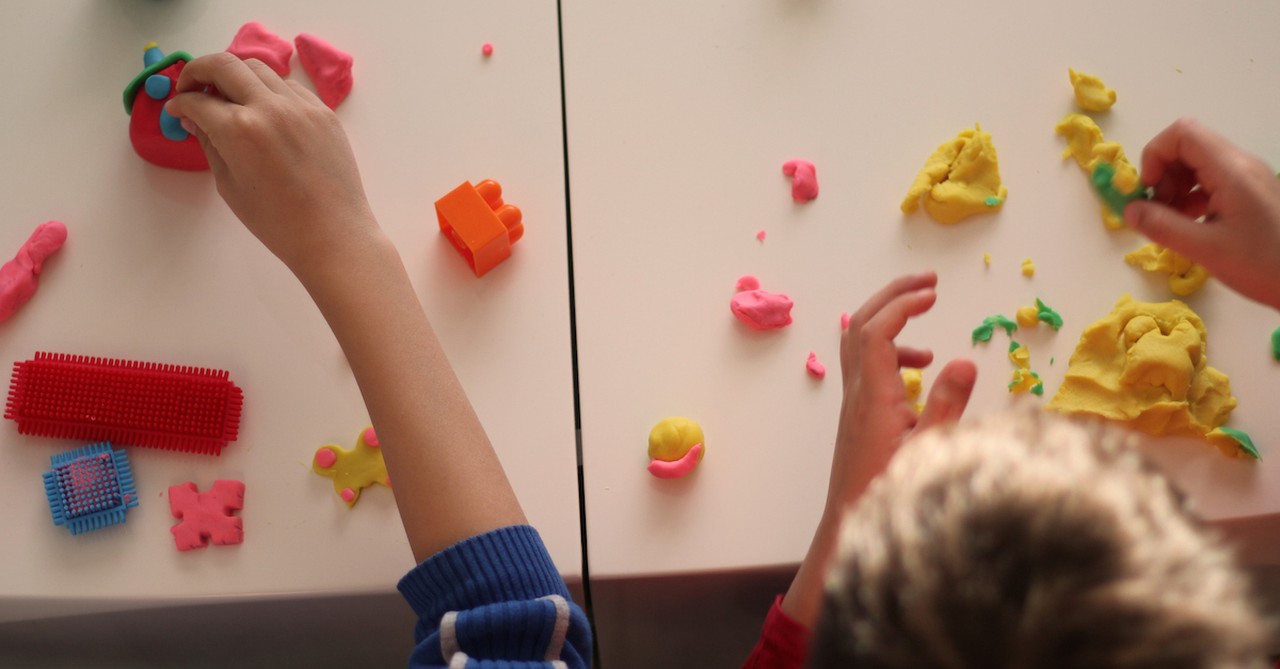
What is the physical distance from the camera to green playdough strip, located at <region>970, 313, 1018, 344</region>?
0.62 metres

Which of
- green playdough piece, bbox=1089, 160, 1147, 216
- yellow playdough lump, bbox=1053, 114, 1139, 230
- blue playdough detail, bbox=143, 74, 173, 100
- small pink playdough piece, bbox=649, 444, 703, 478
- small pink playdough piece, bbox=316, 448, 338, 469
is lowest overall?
small pink playdough piece, bbox=649, 444, 703, 478

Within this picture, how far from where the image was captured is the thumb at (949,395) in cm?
49

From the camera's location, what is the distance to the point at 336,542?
564 millimetres

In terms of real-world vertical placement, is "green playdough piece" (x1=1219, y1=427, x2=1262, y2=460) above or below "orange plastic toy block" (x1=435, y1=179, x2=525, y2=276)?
below

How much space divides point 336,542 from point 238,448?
9cm

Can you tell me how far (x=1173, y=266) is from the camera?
0.63m

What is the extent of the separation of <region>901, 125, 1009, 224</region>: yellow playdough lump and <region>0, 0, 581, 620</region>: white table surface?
26cm

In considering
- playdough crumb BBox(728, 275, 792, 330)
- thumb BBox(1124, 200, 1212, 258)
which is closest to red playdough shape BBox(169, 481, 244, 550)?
Result: playdough crumb BBox(728, 275, 792, 330)

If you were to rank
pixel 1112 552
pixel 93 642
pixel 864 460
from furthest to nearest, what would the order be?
pixel 93 642 < pixel 864 460 < pixel 1112 552

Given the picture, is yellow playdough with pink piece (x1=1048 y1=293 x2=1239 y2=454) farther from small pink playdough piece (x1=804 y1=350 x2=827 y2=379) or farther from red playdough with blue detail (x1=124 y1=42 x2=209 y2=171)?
red playdough with blue detail (x1=124 y1=42 x2=209 y2=171)

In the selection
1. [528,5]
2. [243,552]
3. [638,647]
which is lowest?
[638,647]

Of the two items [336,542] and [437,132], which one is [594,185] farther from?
[336,542]

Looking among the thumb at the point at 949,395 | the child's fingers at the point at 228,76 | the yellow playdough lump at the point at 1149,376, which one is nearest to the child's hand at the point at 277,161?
the child's fingers at the point at 228,76

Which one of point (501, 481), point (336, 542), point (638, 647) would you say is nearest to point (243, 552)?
point (336, 542)
